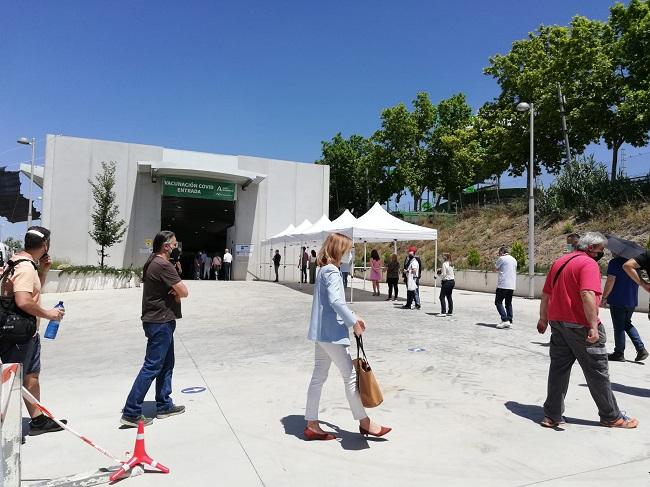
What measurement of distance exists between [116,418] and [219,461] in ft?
5.06

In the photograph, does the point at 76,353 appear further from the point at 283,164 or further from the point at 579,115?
the point at 579,115

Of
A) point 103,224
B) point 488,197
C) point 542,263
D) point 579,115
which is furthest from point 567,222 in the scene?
point 103,224

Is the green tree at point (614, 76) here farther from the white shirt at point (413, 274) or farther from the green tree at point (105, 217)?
the green tree at point (105, 217)

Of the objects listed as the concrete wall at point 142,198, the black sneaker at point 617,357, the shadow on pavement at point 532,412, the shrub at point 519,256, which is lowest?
the shadow on pavement at point 532,412

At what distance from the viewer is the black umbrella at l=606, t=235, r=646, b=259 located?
5441 mm

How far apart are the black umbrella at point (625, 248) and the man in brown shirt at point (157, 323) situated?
4.96 meters

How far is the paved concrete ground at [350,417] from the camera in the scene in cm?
328

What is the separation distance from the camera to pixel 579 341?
13.4 ft

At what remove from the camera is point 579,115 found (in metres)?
27.7

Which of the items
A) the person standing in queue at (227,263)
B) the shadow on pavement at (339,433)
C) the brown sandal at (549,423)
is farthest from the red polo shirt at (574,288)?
the person standing in queue at (227,263)

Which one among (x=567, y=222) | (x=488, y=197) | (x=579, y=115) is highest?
(x=579, y=115)

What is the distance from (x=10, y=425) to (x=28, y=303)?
121 centimetres

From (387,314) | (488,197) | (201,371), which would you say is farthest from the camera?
(488,197)

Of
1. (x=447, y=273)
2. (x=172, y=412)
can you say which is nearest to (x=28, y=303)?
(x=172, y=412)
